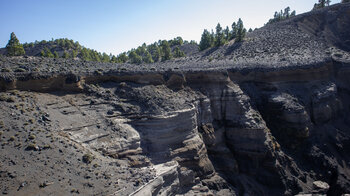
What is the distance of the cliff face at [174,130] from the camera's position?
46.4 feet

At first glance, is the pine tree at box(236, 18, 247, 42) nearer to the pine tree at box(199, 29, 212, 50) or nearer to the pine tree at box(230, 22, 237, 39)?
the pine tree at box(230, 22, 237, 39)

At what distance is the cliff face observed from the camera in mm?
14133

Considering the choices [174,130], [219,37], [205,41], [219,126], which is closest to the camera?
[174,130]

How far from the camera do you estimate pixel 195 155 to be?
2150cm

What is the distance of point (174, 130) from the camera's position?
21.2 m

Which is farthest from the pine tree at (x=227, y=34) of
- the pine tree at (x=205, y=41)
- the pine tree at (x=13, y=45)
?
the pine tree at (x=13, y=45)

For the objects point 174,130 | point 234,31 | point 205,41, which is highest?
point 234,31

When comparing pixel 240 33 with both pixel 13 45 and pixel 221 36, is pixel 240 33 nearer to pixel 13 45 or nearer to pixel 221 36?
pixel 221 36

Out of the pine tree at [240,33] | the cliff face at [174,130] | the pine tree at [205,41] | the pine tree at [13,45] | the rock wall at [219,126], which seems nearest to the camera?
the cliff face at [174,130]

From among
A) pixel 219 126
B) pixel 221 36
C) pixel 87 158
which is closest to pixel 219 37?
pixel 221 36

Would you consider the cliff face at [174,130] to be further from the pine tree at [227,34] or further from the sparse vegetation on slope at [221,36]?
the pine tree at [227,34]

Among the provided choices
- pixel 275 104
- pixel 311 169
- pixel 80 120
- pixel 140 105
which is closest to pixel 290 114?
pixel 275 104

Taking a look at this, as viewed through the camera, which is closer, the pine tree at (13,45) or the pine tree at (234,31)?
the pine tree at (13,45)

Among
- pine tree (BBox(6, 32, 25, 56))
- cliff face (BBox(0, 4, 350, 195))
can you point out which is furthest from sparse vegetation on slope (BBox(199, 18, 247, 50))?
pine tree (BBox(6, 32, 25, 56))
